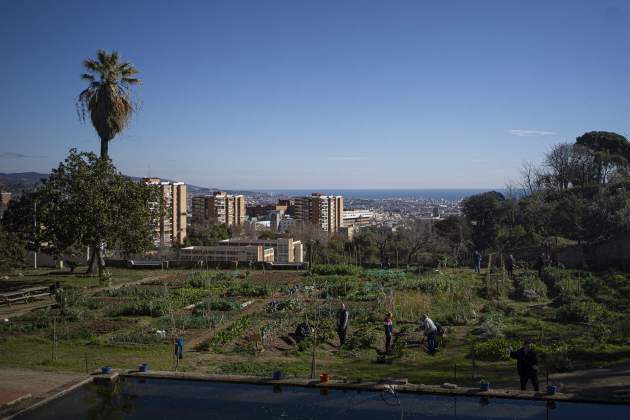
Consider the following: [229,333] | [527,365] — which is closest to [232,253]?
[229,333]

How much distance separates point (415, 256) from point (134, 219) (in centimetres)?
1819

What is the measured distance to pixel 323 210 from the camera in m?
132

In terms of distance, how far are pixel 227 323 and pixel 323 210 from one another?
379 ft

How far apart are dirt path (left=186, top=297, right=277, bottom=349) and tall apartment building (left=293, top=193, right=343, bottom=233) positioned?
105 meters

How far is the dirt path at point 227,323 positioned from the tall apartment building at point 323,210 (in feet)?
345

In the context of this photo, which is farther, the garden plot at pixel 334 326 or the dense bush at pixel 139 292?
the dense bush at pixel 139 292

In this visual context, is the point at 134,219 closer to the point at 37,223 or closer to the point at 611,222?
the point at 37,223

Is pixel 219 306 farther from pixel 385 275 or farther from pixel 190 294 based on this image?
pixel 385 275

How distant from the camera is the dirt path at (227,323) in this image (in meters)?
13.9

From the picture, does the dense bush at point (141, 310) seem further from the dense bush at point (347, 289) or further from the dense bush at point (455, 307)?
the dense bush at point (455, 307)

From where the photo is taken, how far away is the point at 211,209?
117562 millimetres

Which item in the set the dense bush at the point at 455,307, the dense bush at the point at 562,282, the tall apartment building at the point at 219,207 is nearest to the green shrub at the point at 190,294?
the dense bush at the point at 455,307

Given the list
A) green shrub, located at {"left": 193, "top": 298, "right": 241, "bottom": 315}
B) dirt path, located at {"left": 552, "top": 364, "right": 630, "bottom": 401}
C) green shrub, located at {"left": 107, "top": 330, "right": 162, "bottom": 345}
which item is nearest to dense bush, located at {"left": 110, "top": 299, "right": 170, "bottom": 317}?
green shrub, located at {"left": 193, "top": 298, "right": 241, "bottom": 315}

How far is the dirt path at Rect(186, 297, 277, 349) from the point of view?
13.9 metres
